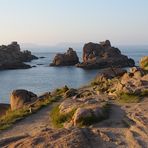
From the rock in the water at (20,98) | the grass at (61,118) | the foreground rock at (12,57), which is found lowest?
the foreground rock at (12,57)

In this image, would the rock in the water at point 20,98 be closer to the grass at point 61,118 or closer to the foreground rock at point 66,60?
the grass at point 61,118

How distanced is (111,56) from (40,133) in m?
121

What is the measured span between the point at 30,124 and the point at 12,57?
13657 centimetres

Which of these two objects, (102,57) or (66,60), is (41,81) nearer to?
(102,57)

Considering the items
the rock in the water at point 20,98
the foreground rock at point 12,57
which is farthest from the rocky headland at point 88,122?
the foreground rock at point 12,57

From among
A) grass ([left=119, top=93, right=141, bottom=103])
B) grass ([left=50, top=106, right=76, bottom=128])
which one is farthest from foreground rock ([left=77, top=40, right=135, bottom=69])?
grass ([left=50, top=106, right=76, bottom=128])

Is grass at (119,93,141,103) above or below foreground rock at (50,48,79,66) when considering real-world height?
above

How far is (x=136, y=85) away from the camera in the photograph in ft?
87.4

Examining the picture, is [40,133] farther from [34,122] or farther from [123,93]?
[123,93]

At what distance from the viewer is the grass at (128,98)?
2354 centimetres

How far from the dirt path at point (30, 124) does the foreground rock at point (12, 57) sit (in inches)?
4586

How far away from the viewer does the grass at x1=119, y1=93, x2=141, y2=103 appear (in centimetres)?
2354

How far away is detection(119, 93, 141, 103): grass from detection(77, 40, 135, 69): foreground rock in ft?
332

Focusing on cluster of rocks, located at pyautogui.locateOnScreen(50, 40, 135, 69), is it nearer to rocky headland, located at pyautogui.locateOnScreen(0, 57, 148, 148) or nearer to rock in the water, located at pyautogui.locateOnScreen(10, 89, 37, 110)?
rock in the water, located at pyautogui.locateOnScreen(10, 89, 37, 110)
